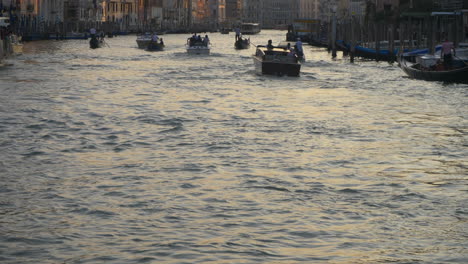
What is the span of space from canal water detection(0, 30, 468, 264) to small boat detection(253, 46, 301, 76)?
1008cm

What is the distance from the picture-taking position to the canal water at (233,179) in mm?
10562

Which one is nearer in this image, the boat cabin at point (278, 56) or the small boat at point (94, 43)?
the boat cabin at point (278, 56)

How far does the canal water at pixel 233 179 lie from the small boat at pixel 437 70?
573cm

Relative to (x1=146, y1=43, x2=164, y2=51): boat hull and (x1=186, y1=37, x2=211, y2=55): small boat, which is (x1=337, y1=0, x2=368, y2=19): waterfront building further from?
(x1=186, y1=37, x2=211, y2=55): small boat

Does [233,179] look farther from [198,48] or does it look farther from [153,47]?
[153,47]

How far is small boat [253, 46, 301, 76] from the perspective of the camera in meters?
41.3

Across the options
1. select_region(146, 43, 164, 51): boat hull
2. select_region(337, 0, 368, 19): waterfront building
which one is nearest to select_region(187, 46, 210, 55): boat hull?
select_region(146, 43, 164, 51): boat hull

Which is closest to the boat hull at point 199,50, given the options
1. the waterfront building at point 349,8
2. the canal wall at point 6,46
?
the canal wall at point 6,46

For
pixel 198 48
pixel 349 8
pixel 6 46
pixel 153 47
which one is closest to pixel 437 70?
pixel 6 46

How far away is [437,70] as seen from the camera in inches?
1490

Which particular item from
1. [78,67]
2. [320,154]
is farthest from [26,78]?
[320,154]

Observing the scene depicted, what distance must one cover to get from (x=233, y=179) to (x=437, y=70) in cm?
2485

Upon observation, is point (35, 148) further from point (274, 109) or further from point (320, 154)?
point (274, 109)

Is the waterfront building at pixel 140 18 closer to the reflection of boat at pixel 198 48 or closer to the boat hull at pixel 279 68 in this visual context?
the reflection of boat at pixel 198 48
